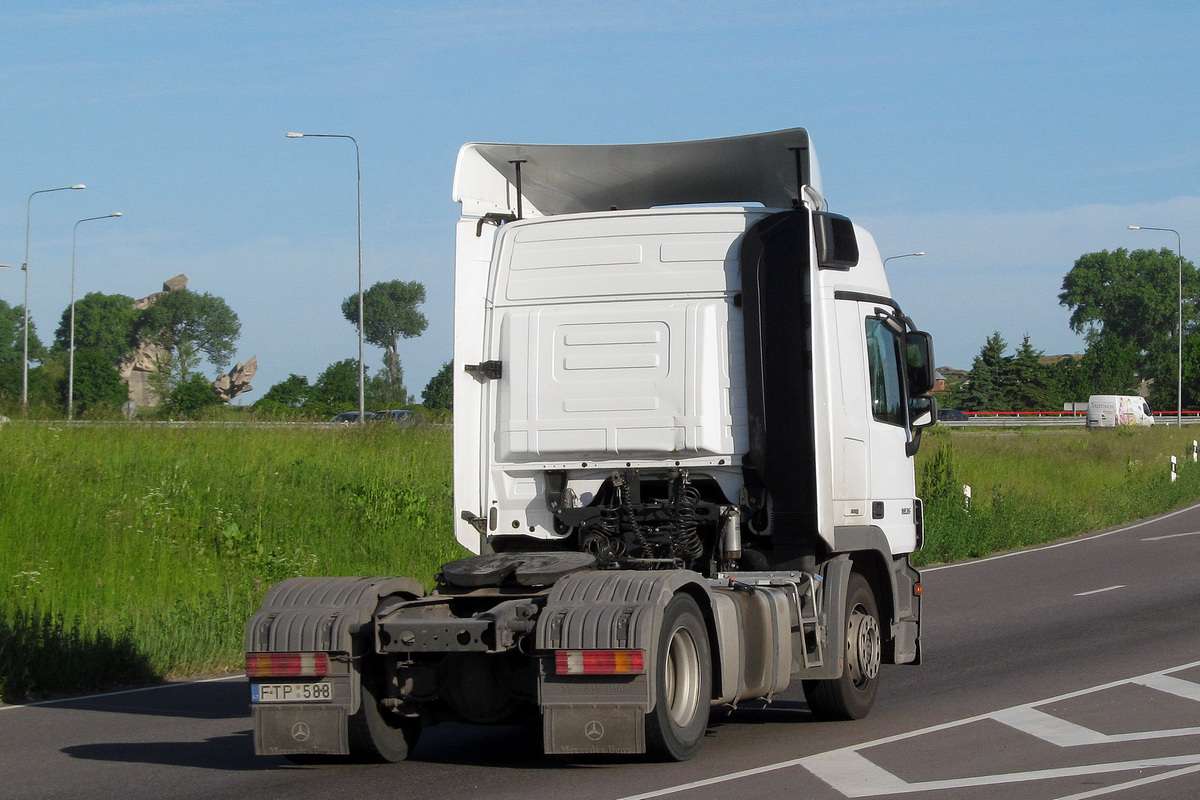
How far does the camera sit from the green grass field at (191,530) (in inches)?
449

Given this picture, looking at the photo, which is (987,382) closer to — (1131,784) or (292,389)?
(292,389)

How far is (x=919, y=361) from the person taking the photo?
9250 millimetres

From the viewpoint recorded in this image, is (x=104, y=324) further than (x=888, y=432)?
Yes

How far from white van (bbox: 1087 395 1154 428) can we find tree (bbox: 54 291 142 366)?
7856cm

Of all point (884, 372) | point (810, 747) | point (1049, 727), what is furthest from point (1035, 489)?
point (810, 747)

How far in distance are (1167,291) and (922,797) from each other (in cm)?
16200

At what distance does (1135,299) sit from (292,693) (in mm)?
160777

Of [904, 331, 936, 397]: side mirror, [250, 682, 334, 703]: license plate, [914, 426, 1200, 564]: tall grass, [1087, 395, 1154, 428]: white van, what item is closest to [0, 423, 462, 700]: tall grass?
[250, 682, 334, 703]: license plate

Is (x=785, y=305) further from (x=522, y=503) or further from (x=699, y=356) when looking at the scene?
(x=522, y=503)

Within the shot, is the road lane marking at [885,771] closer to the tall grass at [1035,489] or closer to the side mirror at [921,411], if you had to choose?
the side mirror at [921,411]

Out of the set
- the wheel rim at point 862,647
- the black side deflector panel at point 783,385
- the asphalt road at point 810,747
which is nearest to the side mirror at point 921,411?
the wheel rim at point 862,647

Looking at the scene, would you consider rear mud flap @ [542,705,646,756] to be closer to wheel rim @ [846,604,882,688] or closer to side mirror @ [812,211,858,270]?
wheel rim @ [846,604,882,688]

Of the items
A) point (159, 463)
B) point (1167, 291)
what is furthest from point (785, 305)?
point (1167, 291)

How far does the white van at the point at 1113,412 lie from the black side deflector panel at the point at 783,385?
7255 cm
